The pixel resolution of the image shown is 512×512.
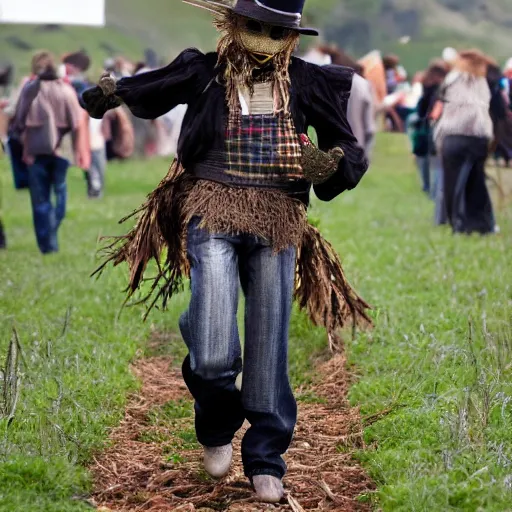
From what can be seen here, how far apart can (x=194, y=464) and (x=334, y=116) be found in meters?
1.70

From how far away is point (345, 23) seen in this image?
3772cm

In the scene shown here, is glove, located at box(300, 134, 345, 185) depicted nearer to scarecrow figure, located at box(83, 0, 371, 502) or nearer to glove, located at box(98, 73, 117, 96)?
scarecrow figure, located at box(83, 0, 371, 502)

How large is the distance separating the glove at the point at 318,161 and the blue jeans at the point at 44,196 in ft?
25.4

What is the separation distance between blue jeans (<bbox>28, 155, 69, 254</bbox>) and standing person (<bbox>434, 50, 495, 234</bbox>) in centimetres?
412

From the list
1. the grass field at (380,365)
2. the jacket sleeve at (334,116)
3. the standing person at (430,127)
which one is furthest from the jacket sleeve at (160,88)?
the standing person at (430,127)

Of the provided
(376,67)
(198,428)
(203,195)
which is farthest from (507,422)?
(376,67)

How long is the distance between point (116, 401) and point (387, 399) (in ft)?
4.61

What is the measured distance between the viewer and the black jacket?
512cm

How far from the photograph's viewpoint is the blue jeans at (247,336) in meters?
5.04

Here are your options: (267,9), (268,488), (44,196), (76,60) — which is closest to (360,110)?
(76,60)

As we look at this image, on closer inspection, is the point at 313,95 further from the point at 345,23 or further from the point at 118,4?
the point at 345,23

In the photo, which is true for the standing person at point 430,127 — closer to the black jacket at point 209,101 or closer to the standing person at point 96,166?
the standing person at point 96,166

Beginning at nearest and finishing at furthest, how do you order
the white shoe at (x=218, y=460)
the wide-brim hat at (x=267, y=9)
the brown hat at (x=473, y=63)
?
the wide-brim hat at (x=267, y=9)
the white shoe at (x=218, y=460)
the brown hat at (x=473, y=63)

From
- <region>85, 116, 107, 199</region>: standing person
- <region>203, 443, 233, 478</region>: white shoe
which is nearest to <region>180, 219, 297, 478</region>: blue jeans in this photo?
<region>203, 443, 233, 478</region>: white shoe
